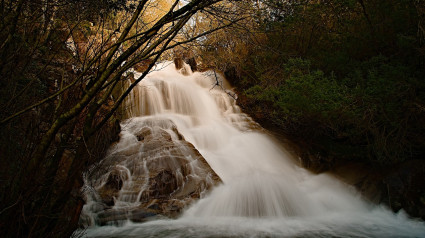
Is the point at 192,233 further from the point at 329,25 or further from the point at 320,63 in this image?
the point at 329,25

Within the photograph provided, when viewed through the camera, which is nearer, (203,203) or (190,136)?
(203,203)

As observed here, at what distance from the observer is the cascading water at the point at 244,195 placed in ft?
16.2

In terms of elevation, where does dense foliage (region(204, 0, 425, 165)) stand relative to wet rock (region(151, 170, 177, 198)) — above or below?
above

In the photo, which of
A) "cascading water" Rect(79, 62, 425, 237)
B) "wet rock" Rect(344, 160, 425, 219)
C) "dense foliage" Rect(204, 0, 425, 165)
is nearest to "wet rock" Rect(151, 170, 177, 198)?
A: "cascading water" Rect(79, 62, 425, 237)

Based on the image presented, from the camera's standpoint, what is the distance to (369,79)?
582 centimetres

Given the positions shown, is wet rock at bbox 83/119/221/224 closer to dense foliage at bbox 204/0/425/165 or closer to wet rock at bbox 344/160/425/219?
dense foliage at bbox 204/0/425/165

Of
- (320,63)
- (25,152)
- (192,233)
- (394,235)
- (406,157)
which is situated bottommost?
(394,235)

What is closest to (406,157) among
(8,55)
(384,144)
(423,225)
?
(384,144)

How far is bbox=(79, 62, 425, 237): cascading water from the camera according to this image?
4.95m

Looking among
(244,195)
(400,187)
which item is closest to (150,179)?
(244,195)

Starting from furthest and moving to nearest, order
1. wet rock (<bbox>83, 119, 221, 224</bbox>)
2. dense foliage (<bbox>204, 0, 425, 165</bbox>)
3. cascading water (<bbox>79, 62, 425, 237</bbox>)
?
dense foliage (<bbox>204, 0, 425, 165</bbox>) → wet rock (<bbox>83, 119, 221, 224</bbox>) → cascading water (<bbox>79, 62, 425, 237</bbox>)

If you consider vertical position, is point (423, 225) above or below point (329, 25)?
below

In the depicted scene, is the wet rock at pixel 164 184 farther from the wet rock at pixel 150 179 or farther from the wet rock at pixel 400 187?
the wet rock at pixel 400 187

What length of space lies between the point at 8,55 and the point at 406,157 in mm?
7555
